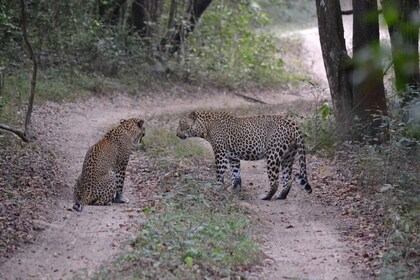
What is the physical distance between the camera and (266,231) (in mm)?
10078

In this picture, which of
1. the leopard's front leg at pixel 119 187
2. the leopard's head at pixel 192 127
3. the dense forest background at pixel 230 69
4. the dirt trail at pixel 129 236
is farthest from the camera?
the leopard's head at pixel 192 127

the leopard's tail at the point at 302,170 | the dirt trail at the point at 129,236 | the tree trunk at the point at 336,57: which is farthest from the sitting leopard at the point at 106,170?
the tree trunk at the point at 336,57

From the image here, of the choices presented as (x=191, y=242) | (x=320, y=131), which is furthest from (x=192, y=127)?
(x=191, y=242)

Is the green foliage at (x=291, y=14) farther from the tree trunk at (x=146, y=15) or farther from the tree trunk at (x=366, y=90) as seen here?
the tree trunk at (x=366, y=90)

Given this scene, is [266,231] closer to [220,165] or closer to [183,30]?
[220,165]

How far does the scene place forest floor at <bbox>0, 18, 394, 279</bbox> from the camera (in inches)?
321

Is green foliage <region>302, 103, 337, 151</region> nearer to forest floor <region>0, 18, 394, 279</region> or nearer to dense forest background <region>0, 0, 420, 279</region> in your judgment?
dense forest background <region>0, 0, 420, 279</region>

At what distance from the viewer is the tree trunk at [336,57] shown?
14.7 metres

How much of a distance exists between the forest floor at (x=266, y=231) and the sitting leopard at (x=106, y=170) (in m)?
0.24

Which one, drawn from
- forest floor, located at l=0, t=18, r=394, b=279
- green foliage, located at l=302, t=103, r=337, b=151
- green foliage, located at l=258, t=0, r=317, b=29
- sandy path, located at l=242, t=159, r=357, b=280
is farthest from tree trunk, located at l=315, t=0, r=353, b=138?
green foliage, located at l=258, t=0, r=317, b=29

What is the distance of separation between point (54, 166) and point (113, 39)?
12506 mm

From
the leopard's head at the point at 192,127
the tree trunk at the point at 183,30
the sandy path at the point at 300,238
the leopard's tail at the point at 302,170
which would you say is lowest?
the sandy path at the point at 300,238

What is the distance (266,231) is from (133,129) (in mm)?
3177

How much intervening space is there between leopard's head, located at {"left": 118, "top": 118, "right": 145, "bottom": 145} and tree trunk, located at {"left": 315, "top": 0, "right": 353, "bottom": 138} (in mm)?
4317
